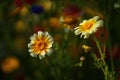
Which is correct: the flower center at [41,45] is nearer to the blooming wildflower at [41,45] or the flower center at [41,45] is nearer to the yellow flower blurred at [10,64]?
the blooming wildflower at [41,45]

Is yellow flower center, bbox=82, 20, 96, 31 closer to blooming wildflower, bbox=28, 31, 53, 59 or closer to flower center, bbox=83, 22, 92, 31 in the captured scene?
flower center, bbox=83, 22, 92, 31

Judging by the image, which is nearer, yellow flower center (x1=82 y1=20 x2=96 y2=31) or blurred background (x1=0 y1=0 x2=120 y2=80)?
yellow flower center (x1=82 y1=20 x2=96 y2=31)

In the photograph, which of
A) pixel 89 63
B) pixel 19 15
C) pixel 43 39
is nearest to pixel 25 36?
pixel 19 15

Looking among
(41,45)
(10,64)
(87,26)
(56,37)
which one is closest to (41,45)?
(41,45)

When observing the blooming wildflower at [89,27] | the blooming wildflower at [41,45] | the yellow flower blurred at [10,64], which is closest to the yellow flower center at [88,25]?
the blooming wildflower at [89,27]

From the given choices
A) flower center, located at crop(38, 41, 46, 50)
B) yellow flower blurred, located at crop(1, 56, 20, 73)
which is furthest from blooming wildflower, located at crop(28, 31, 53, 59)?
yellow flower blurred, located at crop(1, 56, 20, 73)

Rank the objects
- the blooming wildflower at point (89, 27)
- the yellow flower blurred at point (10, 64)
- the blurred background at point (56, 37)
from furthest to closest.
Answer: the yellow flower blurred at point (10, 64) → the blurred background at point (56, 37) → the blooming wildflower at point (89, 27)

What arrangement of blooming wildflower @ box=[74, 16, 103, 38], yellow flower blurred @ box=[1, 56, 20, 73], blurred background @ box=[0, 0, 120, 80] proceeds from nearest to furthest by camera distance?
blooming wildflower @ box=[74, 16, 103, 38] < blurred background @ box=[0, 0, 120, 80] < yellow flower blurred @ box=[1, 56, 20, 73]

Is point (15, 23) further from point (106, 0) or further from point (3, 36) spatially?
point (106, 0)
